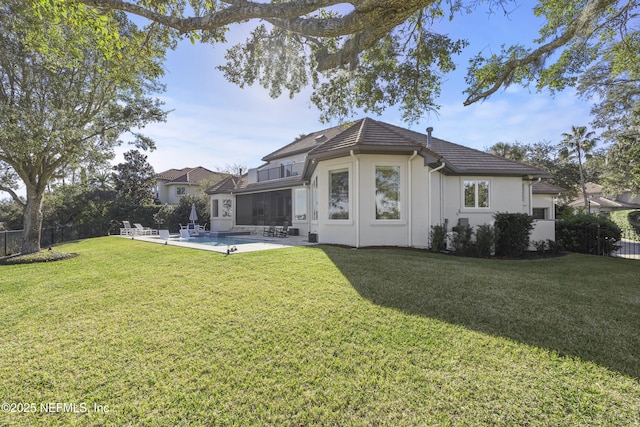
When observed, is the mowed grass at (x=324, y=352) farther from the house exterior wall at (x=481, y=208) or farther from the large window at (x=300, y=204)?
the large window at (x=300, y=204)

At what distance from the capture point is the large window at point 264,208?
20297 millimetres

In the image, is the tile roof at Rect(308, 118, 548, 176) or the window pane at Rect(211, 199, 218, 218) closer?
the tile roof at Rect(308, 118, 548, 176)

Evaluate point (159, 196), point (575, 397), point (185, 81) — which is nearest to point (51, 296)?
point (575, 397)

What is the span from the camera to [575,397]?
263 centimetres

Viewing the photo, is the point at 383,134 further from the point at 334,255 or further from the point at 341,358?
the point at 341,358

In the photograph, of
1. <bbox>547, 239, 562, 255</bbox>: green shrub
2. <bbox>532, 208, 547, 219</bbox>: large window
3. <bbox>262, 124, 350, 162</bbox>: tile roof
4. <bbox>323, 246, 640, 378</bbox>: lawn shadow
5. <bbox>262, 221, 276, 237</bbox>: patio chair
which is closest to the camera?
<bbox>323, 246, 640, 378</bbox>: lawn shadow

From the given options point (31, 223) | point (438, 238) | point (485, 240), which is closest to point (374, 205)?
point (438, 238)

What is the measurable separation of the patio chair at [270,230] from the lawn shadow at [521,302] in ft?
38.4

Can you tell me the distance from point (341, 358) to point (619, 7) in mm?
14415

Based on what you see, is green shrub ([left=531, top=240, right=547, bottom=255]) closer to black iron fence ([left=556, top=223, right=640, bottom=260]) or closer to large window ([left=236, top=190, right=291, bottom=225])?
black iron fence ([left=556, top=223, right=640, bottom=260])

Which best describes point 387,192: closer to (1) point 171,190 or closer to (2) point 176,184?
(2) point 176,184

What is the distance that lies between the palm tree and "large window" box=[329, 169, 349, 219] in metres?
41.1

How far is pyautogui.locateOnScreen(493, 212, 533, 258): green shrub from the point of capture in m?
10.6

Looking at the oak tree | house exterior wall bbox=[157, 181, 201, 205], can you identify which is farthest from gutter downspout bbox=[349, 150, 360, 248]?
house exterior wall bbox=[157, 181, 201, 205]
